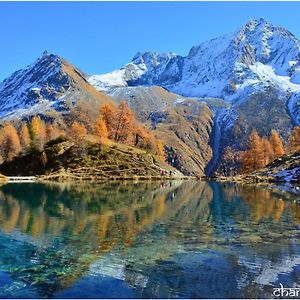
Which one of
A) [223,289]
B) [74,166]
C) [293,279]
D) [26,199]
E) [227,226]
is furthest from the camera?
[74,166]

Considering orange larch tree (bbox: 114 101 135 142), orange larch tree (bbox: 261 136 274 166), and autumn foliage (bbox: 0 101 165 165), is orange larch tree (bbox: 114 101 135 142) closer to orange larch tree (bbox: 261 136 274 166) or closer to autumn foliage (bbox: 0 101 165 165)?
autumn foliage (bbox: 0 101 165 165)

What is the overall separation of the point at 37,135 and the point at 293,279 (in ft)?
495

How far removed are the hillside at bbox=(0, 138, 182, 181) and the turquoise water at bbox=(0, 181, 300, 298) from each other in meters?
77.3

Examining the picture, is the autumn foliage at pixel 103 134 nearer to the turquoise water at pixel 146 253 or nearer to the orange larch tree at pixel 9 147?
the orange larch tree at pixel 9 147

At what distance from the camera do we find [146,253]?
28734 mm

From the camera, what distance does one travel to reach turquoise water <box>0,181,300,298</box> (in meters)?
21.3

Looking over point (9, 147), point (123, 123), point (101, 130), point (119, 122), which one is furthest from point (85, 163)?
point (9, 147)

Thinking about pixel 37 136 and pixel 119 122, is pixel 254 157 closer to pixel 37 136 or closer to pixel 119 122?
pixel 119 122

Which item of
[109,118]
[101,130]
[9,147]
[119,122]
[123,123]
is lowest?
[9,147]

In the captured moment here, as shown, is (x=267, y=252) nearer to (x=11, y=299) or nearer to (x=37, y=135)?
(x=11, y=299)

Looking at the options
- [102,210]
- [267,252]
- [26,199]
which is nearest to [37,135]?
[26,199]

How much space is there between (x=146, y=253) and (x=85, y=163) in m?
107

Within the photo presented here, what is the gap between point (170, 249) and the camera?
98.3ft

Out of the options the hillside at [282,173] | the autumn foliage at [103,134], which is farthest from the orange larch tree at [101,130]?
the hillside at [282,173]
